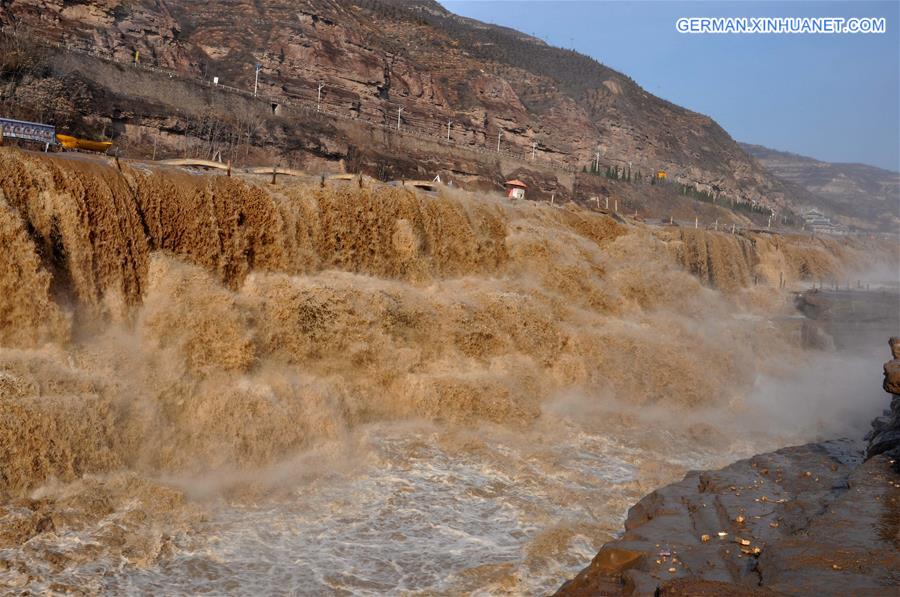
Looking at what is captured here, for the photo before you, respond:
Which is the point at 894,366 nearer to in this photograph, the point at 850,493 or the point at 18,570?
the point at 850,493

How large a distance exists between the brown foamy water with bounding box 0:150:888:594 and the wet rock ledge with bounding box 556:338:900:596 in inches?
23.2

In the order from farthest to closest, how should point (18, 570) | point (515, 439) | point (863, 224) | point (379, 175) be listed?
point (863, 224)
point (379, 175)
point (515, 439)
point (18, 570)

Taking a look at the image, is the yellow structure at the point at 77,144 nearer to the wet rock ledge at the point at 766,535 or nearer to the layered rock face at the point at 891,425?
the wet rock ledge at the point at 766,535

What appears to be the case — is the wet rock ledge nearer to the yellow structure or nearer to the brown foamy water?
the brown foamy water

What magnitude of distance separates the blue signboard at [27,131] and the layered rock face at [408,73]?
9166 mm

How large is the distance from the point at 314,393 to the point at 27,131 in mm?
13865

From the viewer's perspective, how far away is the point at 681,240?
92.2 feet

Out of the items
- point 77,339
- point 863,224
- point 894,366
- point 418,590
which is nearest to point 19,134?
point 77,339

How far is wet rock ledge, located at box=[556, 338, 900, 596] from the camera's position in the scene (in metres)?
6.13

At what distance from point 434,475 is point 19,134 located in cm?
1554

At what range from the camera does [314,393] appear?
11.3 meters

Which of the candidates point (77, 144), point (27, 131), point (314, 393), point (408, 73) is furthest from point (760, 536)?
point (408, 73)

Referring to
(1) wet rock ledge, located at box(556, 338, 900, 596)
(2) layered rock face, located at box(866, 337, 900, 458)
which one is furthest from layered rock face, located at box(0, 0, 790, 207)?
(2) layered rock face, located at box(866, 337, 900, 458)

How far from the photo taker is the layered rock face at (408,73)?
4547cm
